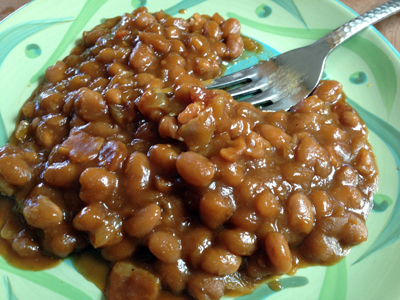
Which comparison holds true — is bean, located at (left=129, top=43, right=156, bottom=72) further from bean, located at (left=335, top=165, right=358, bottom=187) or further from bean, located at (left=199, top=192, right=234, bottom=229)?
bean, located at (left=335, top=165, right=358, bottom=187)

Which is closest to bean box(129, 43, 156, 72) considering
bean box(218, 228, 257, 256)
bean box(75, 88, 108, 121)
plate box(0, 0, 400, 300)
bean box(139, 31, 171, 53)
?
bean box(139, 31, 171, 53)

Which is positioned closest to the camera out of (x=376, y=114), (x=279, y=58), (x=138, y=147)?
(x=138, y=147)

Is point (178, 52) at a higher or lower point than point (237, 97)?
higher

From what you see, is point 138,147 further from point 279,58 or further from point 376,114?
point 376,114

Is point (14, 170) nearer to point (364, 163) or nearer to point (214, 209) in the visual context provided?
point (214, 209)

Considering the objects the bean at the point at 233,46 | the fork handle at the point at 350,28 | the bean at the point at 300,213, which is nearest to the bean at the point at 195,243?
the bean at the point at 300,213

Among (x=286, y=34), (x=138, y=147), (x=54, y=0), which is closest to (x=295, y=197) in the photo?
(x=138, y=147)
